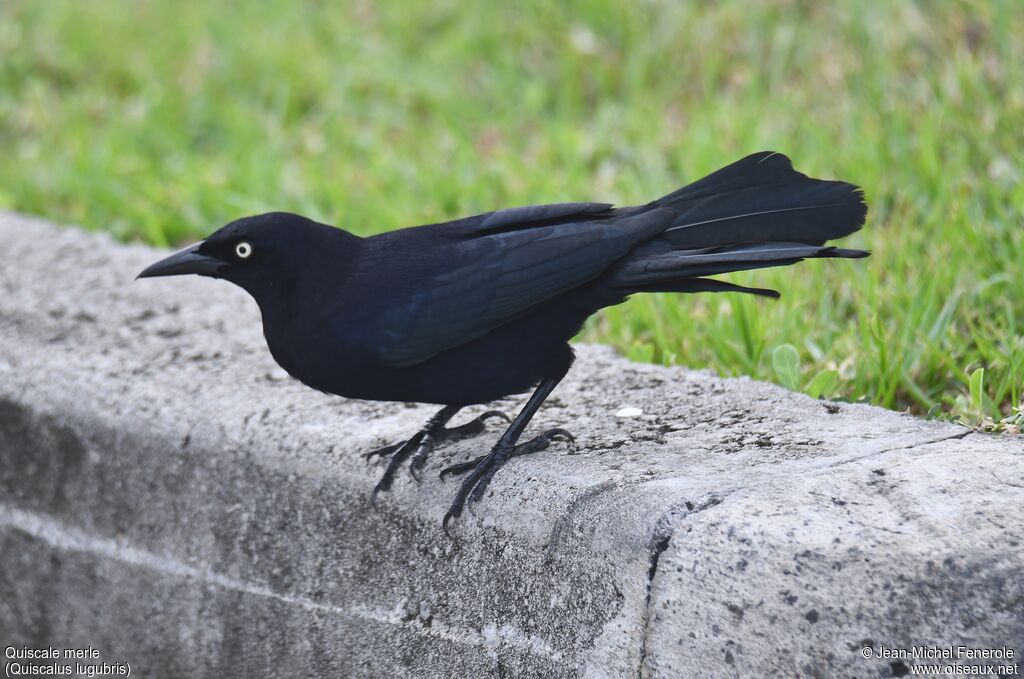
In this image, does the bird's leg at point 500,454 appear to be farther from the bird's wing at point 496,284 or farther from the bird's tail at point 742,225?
the bird's tail at point 742,225

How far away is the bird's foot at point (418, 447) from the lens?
2.69 metres

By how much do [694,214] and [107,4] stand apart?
18.0 ft

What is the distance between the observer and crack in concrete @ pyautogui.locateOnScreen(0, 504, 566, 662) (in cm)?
244

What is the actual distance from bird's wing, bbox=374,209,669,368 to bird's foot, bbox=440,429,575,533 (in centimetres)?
27

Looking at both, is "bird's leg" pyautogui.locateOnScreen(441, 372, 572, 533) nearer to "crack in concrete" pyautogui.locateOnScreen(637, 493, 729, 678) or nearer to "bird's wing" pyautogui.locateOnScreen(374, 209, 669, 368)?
"bird's wing" pyautogui.locateOnScreen(374, 209, 669, 368)

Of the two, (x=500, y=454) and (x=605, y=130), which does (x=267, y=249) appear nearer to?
(x=500, y=454)

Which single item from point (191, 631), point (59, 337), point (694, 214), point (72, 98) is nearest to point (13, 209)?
point (72, 98)

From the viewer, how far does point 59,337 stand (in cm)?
347

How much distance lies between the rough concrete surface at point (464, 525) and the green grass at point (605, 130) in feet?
2.01

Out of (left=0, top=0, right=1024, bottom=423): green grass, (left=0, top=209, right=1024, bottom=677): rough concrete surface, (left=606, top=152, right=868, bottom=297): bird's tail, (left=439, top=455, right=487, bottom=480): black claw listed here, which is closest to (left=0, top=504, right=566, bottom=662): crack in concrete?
(left=0, top=209, right=1024, bottom=677): rough concrete surface

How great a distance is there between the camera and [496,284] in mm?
2596

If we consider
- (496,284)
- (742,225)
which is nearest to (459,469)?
(496,284)

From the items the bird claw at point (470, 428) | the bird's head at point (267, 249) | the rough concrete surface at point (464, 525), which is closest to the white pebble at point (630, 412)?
the rough concrete surface at point (464, 525)

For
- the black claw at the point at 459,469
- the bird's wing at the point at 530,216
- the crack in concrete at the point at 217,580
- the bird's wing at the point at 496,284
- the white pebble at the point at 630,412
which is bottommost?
the crack in concrete at the point at 217,580
